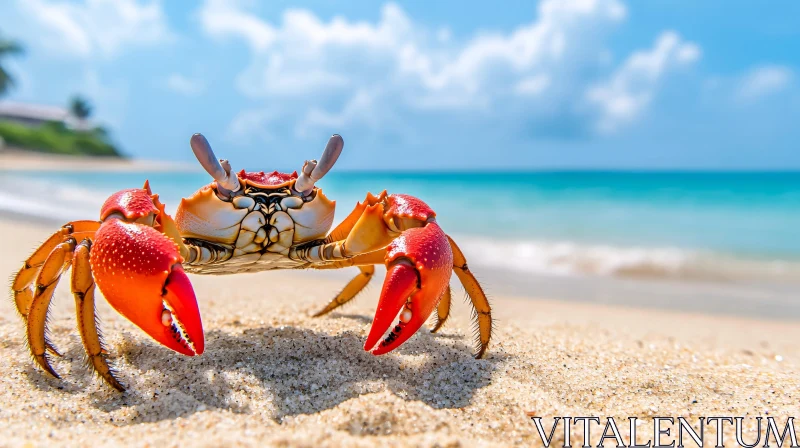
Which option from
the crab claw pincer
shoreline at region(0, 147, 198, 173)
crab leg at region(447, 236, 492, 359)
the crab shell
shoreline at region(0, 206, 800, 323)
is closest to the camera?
the crab claw pincer

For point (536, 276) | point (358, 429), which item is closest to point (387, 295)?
point (358, 429)

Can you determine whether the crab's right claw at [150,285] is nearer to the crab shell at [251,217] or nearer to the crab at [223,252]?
the crab at [223,252]

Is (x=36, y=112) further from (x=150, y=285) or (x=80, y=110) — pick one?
(x=150, y=285)

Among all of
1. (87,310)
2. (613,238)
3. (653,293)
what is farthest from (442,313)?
(613,238)

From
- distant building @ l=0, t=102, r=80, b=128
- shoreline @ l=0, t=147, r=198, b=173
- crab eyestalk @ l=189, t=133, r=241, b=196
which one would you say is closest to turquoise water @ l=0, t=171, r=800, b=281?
crab eyestalk @ l=189, t=133, r=241, b=196

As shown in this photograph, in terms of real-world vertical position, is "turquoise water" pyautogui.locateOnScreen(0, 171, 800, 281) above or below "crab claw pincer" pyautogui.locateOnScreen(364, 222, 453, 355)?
above

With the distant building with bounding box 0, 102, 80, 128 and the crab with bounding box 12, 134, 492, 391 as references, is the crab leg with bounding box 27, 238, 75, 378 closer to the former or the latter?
the crab with bounding box 12, 134, 492, 391
